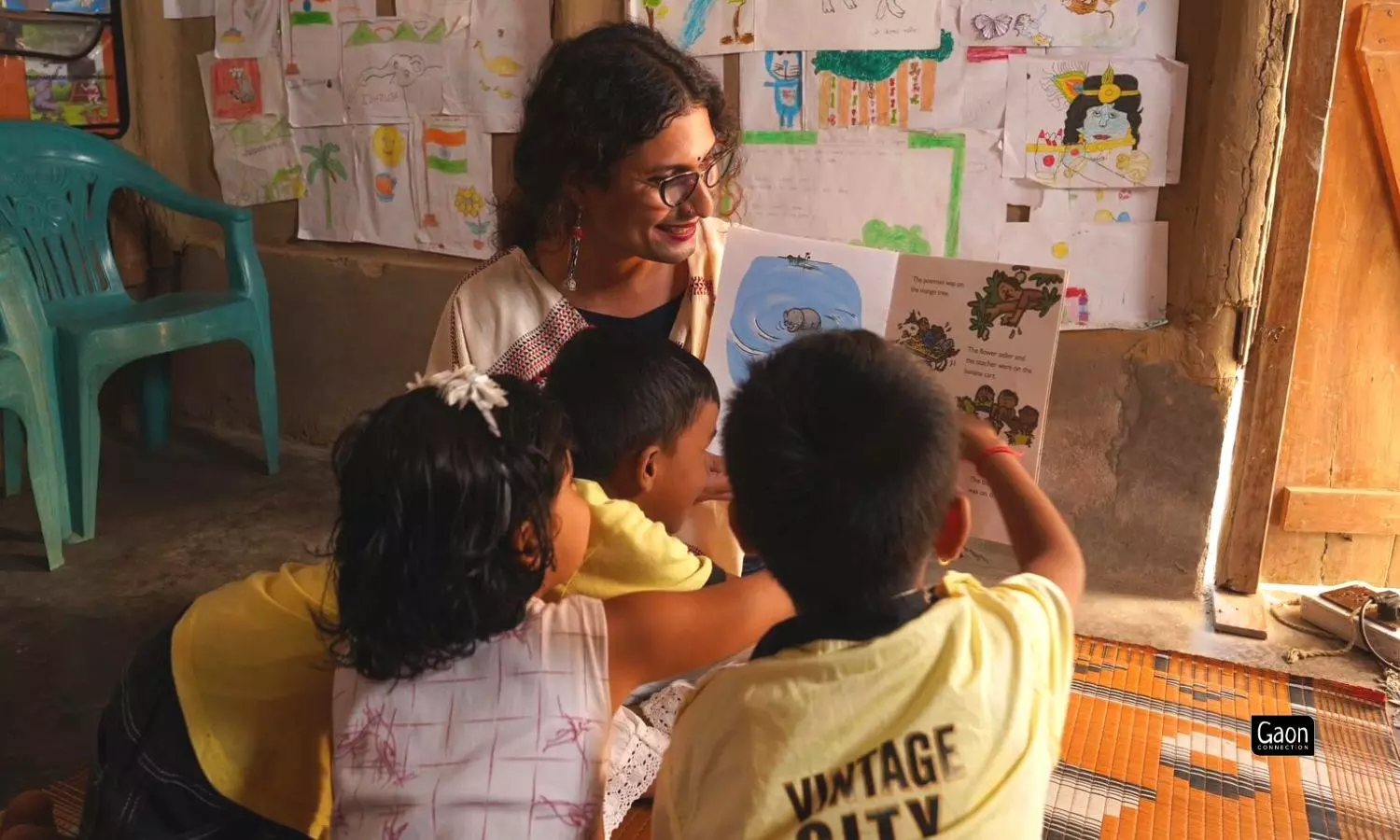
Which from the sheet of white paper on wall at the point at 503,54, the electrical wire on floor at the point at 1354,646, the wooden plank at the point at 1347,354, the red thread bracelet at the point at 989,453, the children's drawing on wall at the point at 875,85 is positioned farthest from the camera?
the sheet of white paper on wall at the point at 503,54

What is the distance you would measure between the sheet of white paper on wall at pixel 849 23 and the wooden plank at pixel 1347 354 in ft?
2.99

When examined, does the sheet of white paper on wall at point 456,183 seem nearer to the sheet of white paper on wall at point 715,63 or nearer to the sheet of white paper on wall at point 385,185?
the sheet of white paper on wall at point 385,185

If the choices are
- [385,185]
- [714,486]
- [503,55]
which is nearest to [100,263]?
[385,185]

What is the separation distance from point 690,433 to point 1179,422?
5.05 feet

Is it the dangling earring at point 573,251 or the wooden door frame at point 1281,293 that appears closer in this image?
the dangling earring at point 573,251

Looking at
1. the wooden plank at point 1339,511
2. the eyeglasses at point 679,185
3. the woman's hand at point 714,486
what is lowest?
the wooden plank at point 1339,511

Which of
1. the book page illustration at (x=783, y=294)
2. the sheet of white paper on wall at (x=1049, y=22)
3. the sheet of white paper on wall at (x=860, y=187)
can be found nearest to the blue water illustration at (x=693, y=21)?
the sheet of white paper on wall at (x=860, y=187)

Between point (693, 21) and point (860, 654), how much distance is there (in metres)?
2.23

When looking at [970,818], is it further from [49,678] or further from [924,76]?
[49,678]

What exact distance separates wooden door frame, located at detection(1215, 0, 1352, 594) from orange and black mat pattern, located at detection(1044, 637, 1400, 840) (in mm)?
462

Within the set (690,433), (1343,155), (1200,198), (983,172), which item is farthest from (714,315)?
(1343,155)

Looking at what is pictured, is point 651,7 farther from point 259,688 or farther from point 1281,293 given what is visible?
point 259,688

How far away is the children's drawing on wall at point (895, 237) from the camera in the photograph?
102 inches

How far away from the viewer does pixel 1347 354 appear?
2477mm
